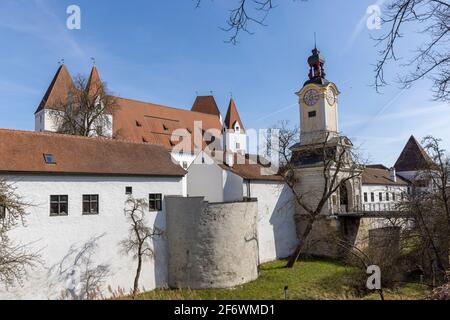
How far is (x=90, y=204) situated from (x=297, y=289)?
11670 millimetres

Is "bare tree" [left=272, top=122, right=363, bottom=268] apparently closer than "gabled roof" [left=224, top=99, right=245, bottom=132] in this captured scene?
Yes

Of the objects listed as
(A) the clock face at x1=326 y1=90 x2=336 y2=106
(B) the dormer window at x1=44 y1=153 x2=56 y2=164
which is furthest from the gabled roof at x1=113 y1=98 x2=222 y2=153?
(B) the dormer window at x1=44 y1=153 x2=56 y2=164

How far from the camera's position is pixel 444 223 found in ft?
51.6

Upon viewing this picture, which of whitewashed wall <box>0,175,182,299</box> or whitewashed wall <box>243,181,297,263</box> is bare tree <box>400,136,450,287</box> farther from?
whitewashed wall <box>0,175,182,299</box>

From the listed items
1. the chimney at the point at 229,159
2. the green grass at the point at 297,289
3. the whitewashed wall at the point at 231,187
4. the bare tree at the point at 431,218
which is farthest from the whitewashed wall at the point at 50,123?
the bare tree at the point at 431,218

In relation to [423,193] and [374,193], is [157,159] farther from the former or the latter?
[374,193]

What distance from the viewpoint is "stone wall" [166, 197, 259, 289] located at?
19.8 m

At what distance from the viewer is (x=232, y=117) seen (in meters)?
45.6

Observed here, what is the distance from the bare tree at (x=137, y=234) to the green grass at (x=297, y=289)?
5.96 ft

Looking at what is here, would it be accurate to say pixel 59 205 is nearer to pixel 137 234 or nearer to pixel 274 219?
pixel 137 234

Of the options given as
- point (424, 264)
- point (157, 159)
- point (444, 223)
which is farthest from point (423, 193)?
point (157, 159)

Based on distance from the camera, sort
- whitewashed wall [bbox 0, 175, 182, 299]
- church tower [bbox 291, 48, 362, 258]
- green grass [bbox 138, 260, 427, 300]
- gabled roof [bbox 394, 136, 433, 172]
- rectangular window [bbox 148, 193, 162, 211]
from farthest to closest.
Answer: gabled roof [bbox 394, 136, 433, 172]
church tower [bbox 291, 48, 362, 258]
rectangular window [bbox 148, 193, 162, 211]
green grass [bbox 138, 260, 427, 300]
whitewashed wall [bbox 0, 175, 182, 299]

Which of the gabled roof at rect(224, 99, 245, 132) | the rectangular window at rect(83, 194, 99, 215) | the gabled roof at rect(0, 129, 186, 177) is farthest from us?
the gabled roof at rect(224, 99, 245, 132)

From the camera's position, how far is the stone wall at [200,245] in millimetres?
19766
